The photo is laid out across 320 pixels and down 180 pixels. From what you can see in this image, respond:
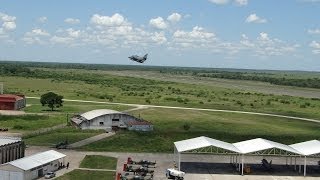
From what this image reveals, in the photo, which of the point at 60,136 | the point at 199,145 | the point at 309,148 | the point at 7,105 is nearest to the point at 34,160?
the point at 199,145

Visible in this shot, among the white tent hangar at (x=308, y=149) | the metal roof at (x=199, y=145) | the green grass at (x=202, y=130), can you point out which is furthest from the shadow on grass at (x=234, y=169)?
the green grass at (x=202, y=130)

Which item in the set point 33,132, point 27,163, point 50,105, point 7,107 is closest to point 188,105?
point 50,105

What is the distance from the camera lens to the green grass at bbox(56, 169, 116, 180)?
63781 mm

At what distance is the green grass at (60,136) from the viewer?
86.0 meters

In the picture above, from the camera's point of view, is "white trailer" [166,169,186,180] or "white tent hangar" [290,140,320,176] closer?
"white trailer" [166,169,186,180]

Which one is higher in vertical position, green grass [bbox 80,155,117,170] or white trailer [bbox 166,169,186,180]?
white trailer [bbox 166,169,186,180]

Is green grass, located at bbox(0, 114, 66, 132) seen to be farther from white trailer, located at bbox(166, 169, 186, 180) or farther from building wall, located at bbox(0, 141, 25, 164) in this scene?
white trailer, located at bbox(166, 169, 186, 180)

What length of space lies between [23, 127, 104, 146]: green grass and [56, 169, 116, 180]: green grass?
773 inches

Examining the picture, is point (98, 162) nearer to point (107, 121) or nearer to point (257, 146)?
point (257, 146)

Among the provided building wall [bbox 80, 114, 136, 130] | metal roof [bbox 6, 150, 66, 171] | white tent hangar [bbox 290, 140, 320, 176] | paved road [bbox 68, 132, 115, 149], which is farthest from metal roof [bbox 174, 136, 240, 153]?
building wall [bbox 80, 114, 136, 130]

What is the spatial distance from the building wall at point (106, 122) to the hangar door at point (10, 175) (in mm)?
38223

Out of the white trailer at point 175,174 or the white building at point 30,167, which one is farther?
the white trailer at point 175,174

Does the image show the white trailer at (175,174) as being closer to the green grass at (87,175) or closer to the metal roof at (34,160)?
the green grass at (87,175)

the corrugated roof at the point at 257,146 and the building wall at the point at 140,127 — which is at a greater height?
the corrugated roof at the point at 257,146
